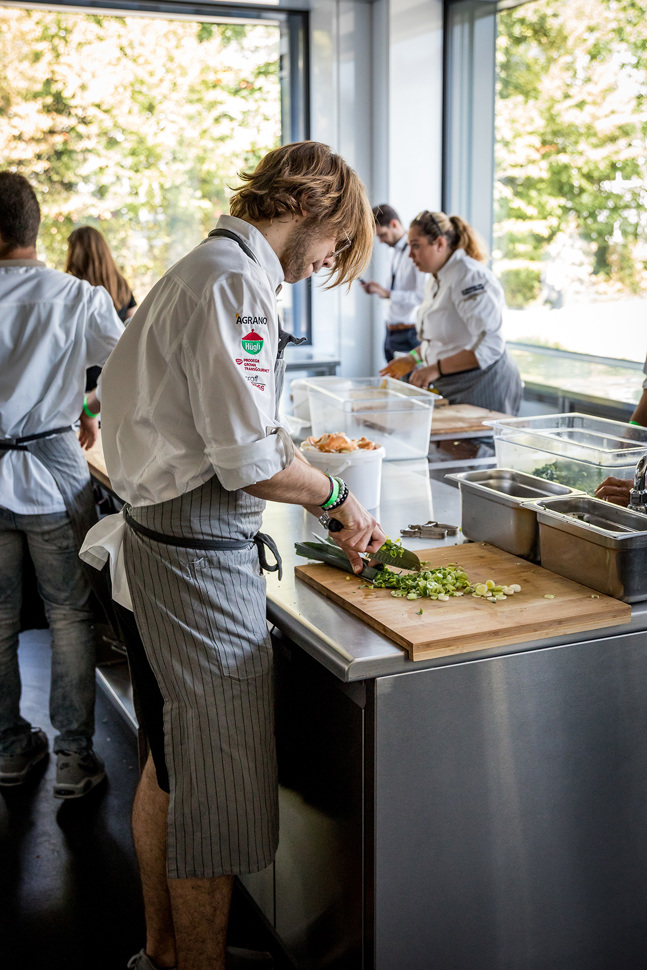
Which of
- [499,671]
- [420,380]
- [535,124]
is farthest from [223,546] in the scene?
[535,124]

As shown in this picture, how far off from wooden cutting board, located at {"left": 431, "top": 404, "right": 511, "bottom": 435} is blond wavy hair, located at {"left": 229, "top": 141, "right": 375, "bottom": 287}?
144 cm

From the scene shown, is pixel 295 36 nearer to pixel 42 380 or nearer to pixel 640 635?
pixel 42 380

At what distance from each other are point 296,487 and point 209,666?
0.31 meters

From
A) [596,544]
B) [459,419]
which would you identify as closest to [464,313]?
[459,419]

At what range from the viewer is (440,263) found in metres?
3.84

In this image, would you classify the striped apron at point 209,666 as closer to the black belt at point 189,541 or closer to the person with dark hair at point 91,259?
the black belt at point 189,541

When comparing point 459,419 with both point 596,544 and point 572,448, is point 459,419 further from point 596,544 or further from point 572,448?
point 596,544

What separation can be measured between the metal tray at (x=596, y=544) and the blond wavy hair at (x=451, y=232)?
2.39 meters

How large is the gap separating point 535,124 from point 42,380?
129 inches

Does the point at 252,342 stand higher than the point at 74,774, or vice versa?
the point at 252,342

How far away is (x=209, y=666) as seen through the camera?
1.42 meters

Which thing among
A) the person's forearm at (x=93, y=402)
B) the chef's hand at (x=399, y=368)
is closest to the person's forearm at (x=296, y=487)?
the person's forearm at (x=93, y=402)

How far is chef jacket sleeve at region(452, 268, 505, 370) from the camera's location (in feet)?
12.1

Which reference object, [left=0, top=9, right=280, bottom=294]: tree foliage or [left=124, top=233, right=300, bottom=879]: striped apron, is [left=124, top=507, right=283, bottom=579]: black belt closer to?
[left=124, top=233, right=300, bottom=879]: striped apron
